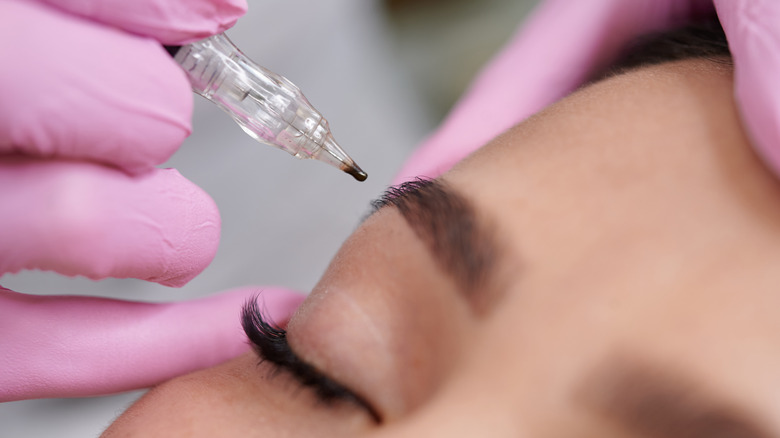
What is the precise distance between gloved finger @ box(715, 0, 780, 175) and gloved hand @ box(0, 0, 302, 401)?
0.40 metres

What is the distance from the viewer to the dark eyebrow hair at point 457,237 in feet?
1.34

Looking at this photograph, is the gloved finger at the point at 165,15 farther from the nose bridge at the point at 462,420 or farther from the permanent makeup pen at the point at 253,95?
the nose bridge at the point at 462,420

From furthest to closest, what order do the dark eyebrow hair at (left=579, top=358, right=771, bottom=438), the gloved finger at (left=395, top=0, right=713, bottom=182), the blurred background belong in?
1. the blurred background
2. the gloved finger at (left=395, top=0, right=713, bottom=182)
3. the dark eyebrow hair at (left=579, top=358, right=771, bottom=438)

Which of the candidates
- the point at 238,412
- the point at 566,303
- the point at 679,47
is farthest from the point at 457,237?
the point at 679,47

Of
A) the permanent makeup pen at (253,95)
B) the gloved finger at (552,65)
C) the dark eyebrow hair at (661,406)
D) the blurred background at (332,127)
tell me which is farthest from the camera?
the blurred background at (332,127)

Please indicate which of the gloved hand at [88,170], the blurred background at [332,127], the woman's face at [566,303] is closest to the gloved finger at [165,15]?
the gloved hand at [88,170]

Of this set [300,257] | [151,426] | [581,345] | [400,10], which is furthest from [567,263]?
[400,10]

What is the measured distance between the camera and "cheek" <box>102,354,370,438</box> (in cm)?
43

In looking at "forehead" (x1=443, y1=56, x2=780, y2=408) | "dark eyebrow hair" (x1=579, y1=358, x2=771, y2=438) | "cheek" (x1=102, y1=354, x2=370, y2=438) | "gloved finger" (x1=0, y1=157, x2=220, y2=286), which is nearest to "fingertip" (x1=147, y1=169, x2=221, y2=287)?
"gloved finger" (x1=0, y1=157, x2=220, y2=286)

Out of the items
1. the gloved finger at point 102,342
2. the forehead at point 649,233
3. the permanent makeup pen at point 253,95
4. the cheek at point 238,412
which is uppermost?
the forehead at point 649,233

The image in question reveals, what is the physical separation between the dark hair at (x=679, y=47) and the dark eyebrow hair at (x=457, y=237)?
250 millimetres

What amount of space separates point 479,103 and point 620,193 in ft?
1.30

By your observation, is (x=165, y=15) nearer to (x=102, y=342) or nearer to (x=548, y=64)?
(x=102, y=342)

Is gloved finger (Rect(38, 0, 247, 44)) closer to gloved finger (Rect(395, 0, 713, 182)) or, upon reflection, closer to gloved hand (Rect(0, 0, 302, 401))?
gloved hand (Rect(0, 0, 302, 401))
